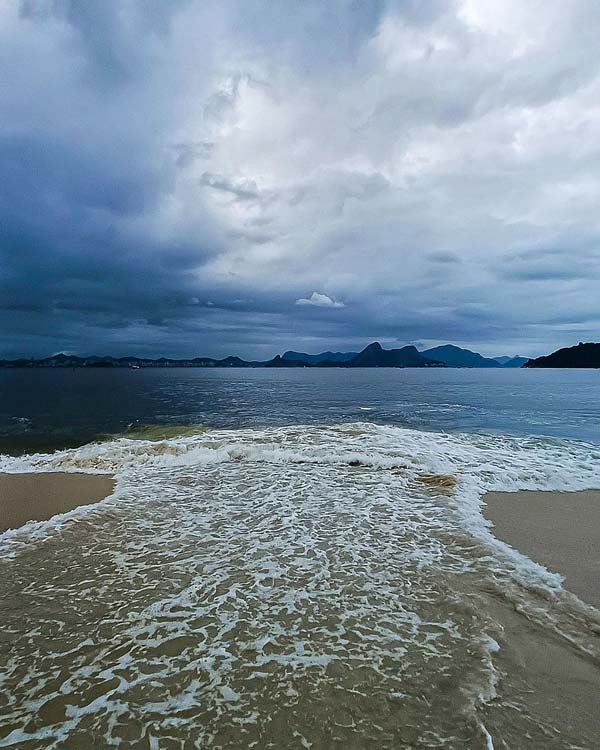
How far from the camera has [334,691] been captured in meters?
4.60

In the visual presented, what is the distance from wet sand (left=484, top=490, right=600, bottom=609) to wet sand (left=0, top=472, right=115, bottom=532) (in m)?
11.4

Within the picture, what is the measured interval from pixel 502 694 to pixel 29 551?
8692 mm

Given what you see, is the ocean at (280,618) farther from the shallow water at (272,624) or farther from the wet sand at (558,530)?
the wet sand at (558,530)

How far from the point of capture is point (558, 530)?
9445 mm

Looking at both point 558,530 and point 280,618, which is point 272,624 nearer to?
point 280,618

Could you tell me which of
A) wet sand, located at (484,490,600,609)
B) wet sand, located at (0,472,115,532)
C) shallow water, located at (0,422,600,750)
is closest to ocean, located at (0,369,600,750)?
shallow water, located at (0,422,600,750)

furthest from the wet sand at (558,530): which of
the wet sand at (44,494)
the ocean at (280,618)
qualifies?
the wet sand at (44,494)

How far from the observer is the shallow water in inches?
163

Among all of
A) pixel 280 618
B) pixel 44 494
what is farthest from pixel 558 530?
pixel 44 494

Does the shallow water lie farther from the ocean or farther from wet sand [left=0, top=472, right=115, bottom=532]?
wet sand [left=0, top=472, right=115, bottom=532]

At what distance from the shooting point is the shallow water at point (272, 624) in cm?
415

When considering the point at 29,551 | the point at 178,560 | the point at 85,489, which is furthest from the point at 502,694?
the point at 85,489

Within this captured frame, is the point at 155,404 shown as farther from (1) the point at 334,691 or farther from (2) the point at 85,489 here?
(1) the point at 334,691

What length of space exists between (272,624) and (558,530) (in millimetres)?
7396
